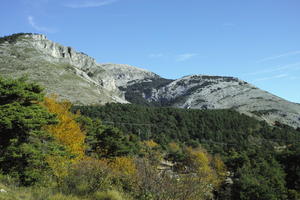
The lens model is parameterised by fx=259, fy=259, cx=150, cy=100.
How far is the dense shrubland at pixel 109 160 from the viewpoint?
9.13 meters

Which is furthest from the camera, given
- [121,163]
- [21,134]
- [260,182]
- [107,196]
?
[260,182]

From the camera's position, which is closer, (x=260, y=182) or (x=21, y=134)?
(x=21, y=134)

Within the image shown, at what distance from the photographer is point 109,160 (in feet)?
113

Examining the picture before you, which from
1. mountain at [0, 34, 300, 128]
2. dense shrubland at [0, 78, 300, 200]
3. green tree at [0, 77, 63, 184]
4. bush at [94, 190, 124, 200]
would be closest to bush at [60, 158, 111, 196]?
dense shrubland at [0, 78, 300, 200]

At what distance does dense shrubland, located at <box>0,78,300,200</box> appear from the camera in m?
9.13

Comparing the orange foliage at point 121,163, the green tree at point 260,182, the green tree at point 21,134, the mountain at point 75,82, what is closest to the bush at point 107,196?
the green tree at point 21,134

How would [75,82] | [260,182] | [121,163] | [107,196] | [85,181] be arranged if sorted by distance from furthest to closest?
1. [75,82]
2. [260,182]
3. [121,163]
4. [85,181]
5. [107,196]

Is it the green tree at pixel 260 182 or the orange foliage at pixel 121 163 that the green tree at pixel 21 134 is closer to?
the orange foliage at pixel 121 163

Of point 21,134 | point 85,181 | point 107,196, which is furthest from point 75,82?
point 107,196

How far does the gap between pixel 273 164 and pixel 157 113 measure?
63.9m

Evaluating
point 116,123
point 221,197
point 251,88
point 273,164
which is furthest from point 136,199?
point 251,88

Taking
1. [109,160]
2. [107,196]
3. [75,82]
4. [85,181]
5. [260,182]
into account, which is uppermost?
[75,82]

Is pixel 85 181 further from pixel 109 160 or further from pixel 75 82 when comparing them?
pixel 75 82

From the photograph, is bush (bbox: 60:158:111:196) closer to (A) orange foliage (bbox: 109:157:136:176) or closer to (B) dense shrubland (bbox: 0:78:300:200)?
(B) dense shrubland (bbox: 0:78:300:200)
